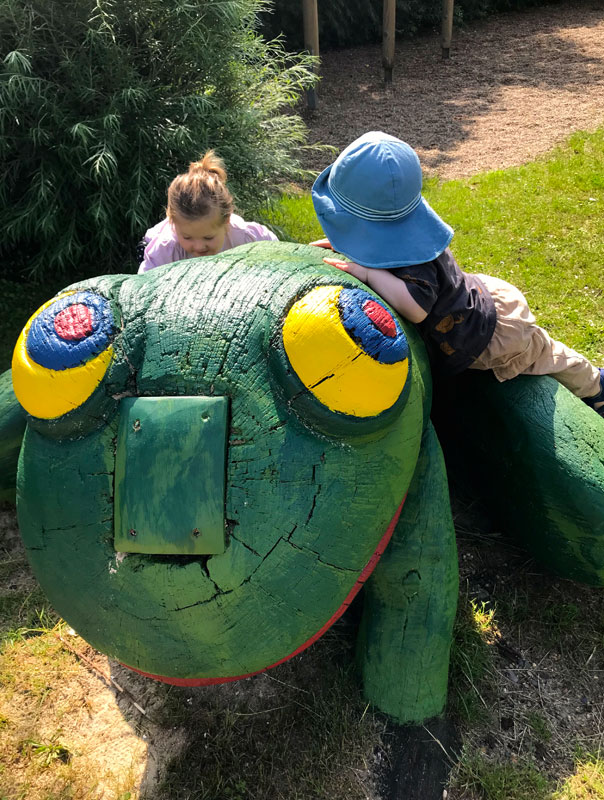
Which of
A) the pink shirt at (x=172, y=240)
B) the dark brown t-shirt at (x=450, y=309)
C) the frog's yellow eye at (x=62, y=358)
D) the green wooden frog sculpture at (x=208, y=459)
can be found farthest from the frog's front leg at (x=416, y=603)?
the pink shirt at (x=172, y=240)

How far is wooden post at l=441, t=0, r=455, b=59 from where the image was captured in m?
11.7

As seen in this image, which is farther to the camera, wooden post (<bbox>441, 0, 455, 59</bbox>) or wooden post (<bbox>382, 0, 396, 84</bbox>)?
wooden post (<bbox>441, 0, 455, 59</bbox>)

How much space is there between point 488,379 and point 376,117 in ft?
26.4

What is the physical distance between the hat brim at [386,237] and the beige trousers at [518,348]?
454 mm

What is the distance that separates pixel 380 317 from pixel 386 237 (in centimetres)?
49

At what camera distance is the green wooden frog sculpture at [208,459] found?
1483 mm

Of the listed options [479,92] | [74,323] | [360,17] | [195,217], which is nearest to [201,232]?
[195,217]

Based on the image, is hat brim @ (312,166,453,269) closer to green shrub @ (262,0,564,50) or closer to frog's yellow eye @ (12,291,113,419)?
frog's yellow eye @ (12,291,113,419)

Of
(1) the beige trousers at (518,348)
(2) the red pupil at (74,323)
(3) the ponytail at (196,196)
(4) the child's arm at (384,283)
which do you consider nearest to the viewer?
(2) the red pupil at (74,323)

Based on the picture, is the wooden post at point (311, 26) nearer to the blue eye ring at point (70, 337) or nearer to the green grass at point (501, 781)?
the blue eye ring at point (70, 337)

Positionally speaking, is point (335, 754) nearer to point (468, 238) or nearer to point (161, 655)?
point (161, 655)

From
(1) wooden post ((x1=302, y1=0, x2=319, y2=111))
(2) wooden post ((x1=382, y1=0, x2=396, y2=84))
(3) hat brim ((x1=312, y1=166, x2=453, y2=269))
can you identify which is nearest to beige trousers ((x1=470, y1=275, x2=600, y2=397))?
(3) hat brim ((x1=312, y1=166, x2=453, y2=269))

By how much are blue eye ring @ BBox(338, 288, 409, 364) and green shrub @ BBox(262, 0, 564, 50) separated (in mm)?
11424

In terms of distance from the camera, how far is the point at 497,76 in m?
Result: 11.1
